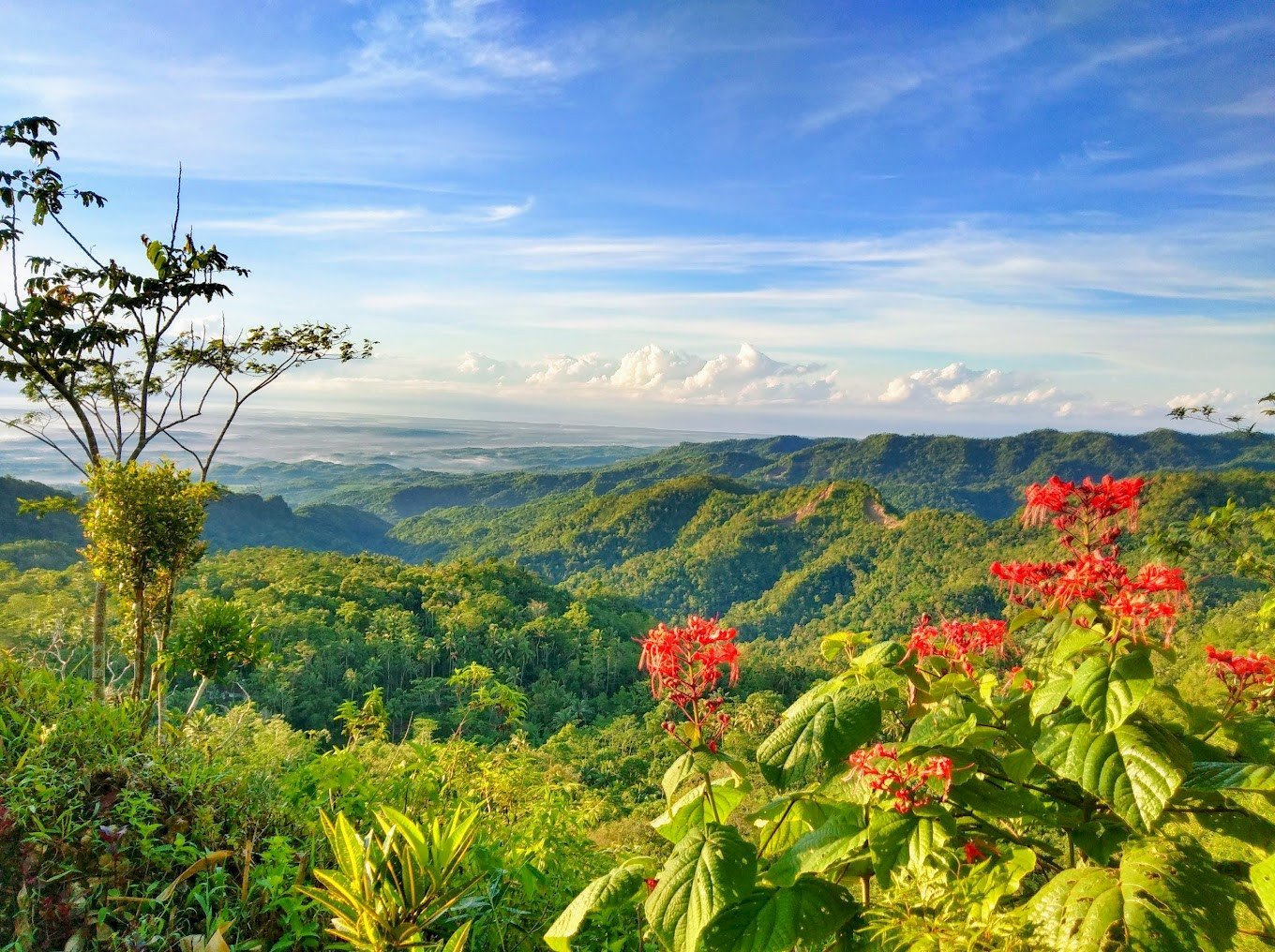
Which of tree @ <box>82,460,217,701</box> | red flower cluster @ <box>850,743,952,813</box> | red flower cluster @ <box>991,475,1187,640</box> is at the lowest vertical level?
tree @ <box>82,460,217,701</box>

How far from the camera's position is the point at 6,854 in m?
2.13

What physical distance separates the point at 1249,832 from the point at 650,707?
46262 millimetres

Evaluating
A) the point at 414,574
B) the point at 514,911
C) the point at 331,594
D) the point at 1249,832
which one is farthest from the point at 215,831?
the point at 414,574

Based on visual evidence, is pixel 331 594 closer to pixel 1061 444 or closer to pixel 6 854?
pixel 6 854

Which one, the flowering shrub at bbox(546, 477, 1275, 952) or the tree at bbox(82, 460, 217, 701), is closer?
the flowering shrub at bbox(546, 477, 1275, 952)

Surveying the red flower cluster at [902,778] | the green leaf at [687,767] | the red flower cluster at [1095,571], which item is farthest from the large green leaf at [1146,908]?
the green leaf at [687,767]

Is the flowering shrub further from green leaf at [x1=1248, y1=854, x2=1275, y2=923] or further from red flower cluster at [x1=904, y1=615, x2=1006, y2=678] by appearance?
red flower cluster at [x1=904, y1=615, x2=1006, y2=678]

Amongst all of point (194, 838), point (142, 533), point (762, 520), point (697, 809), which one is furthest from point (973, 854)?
point (762, 520)

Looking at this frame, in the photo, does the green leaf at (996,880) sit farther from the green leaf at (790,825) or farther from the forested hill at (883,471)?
the forested hill at (883,471)

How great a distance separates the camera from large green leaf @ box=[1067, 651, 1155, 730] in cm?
100

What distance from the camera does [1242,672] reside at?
4.42 feet

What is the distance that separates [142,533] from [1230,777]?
5.39m

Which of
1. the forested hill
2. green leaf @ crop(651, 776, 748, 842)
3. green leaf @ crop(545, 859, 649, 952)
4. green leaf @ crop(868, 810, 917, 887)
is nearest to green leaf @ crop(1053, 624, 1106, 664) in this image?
green leaf @ crop(868, 810, 917, 887)

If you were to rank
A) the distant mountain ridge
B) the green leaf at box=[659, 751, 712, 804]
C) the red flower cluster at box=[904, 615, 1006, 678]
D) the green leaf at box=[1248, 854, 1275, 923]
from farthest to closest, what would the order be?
the distant mountain ridge
the red flower cluster at box=[904, 615, 1006, 678]
the green leaf at box=[659, 751, 712, 804]
the green leaf at box=[1248, 854, 1275, 923]
